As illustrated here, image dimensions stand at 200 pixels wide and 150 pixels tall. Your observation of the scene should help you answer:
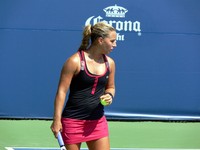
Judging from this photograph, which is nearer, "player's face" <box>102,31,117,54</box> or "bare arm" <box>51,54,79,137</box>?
"bare arm" <box>51,54,79,137</box>

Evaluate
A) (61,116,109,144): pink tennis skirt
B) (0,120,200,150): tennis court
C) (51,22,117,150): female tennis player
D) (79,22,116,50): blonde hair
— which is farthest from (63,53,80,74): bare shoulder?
(0,120,200,150): tennis court

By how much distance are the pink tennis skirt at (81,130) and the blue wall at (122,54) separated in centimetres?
435

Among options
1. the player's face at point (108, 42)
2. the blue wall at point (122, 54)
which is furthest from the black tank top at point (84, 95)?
the blue wall at point (122, 54)

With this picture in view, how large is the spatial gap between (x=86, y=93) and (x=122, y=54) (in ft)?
14.6

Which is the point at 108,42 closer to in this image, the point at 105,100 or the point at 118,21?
the point at 105,100

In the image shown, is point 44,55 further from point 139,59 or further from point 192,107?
Result: point 192,107

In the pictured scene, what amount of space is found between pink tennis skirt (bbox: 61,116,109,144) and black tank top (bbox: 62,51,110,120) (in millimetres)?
36

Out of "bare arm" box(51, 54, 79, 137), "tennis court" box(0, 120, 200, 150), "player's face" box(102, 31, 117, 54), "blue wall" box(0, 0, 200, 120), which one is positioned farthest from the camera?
"blue wall" box(0, 0, 200, 120)

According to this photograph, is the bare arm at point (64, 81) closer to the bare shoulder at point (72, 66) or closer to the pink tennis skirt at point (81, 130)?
the bare shoulder at point (72, 66)

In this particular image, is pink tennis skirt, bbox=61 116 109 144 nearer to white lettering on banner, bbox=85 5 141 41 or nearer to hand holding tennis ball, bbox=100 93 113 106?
hand holding tennis ball, bbox=100 93 113 106

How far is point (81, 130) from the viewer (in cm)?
424

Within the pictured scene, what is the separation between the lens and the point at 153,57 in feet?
28.6

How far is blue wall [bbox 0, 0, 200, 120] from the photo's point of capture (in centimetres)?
847

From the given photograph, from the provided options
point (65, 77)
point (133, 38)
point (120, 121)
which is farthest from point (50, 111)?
point (65, 77)
